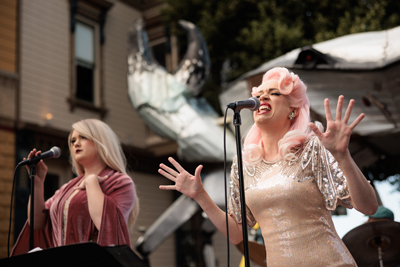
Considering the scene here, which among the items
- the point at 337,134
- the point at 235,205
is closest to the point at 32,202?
the point at 235,205

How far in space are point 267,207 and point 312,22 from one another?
28.8 feet

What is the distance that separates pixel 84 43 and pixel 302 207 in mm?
10590

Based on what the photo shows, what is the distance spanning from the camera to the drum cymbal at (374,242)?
4.45 meters

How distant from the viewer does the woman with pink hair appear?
2113 millimetres

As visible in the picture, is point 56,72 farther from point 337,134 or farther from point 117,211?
point 337,134

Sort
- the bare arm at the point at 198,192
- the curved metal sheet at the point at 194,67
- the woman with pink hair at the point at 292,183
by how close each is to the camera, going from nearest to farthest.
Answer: the woman with pink hair at the point at 292,183 → the bare arm at the point at 198,192 → the curved metal sheet at the point at 194,67

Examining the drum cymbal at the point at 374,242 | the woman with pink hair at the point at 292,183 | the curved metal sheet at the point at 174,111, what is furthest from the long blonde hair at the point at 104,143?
the curved metal sheet at the point at 174,111

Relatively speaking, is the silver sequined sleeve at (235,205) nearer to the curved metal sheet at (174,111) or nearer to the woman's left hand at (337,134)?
the woman's left hand at (337,134)

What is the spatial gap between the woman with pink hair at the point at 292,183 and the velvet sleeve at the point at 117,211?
0.75m

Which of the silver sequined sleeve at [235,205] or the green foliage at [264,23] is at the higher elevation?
the green foliage at [264,23]

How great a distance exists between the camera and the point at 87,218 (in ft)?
10.6

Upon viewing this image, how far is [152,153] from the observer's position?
12.8m

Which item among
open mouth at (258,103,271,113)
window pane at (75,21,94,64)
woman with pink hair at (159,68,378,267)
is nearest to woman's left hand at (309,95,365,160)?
woman with pink hair at (159,68,378,267)

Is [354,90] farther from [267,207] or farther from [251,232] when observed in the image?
[267,207]
